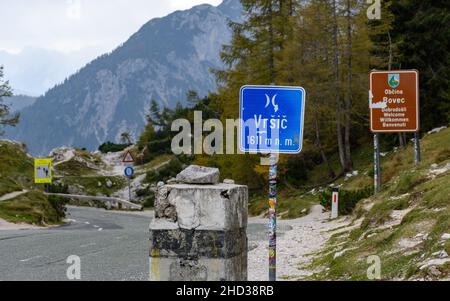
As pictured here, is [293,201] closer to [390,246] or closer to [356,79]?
[356,79]

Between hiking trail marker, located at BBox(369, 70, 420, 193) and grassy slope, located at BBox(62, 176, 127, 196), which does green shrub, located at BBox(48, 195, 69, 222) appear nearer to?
hiking trail marker, located at BBox(369, 70, 420, 193)

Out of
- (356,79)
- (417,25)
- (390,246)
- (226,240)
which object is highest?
(417,25)

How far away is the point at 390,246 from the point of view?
9.15m

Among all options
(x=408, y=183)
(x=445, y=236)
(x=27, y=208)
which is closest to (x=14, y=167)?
(x=27, y=208)

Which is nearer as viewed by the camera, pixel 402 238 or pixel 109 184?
pixel 402 238

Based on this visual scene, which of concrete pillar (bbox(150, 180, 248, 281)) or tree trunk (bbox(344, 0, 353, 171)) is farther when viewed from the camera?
tree trunk (bbox(344, 0, 353, 171))

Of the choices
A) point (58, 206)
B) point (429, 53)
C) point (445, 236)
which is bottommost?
point (58, 206)

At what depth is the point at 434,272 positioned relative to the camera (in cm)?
657

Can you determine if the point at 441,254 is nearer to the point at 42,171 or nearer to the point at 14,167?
the point at 42,171

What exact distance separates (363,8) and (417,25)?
327 centimetres

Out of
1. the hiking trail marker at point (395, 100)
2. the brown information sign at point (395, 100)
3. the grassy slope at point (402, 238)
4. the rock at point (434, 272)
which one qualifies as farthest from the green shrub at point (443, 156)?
the rock at point (434, 272)

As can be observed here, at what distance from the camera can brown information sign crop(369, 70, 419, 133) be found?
1658cm

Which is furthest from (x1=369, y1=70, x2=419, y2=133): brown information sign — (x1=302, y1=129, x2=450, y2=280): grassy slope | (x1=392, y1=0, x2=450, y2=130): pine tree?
(x1=392, y1=0, x2=450, y2=130): pine tree
